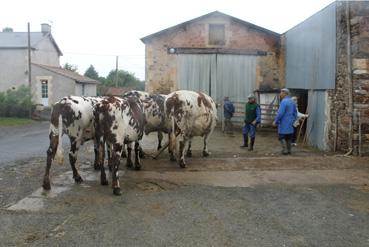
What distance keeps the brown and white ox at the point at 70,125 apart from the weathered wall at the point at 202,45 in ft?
43.6

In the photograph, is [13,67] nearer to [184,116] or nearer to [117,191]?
[184,116]

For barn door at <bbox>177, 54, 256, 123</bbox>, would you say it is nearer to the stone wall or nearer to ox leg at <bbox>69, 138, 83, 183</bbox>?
the stone wall

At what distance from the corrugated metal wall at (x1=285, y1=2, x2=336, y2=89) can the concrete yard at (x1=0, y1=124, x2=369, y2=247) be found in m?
3.71

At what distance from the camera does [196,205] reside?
648cm

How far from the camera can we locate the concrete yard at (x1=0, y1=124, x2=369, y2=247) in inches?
202

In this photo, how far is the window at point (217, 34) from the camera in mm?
21812

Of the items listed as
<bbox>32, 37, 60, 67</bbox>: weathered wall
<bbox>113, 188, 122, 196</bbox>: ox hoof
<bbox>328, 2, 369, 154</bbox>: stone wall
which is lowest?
<bbox>113, 188, 122, 196</bbox>: ox hoof

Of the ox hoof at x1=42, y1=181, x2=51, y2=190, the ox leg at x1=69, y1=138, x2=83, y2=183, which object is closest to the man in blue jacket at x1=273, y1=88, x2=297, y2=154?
the ox leg at x1=69, y1=138, x2=83, y2=183

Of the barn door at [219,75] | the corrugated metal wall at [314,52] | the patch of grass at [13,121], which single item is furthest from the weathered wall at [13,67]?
the corrugated metal wall at [314,52]

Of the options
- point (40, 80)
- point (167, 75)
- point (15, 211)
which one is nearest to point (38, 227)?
point (15, 211)

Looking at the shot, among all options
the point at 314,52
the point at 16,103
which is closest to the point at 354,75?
the point at 314,52

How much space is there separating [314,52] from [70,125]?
955 centimetres

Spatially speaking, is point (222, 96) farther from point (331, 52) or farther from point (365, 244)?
point (365, 244)

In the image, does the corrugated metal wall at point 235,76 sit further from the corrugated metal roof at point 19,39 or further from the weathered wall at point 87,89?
the corrugated metal roof at point 19,39
